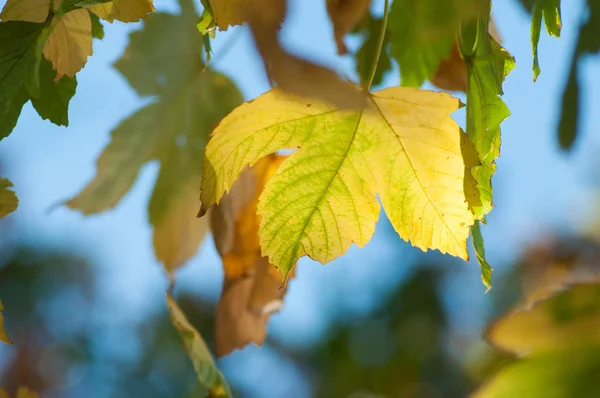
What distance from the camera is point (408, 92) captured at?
1.71 feet

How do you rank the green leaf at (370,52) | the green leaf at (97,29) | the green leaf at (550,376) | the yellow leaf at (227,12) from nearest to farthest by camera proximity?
the green leaf at (550,376), the yellow leaf at (227,12), the green leaf at (97,29), the green leaf at (370,52)

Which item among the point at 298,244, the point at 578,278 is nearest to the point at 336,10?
the point at 298,244

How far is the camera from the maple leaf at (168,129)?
0.76 metres

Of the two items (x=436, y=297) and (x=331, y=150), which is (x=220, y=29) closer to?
(x=331, y=150)

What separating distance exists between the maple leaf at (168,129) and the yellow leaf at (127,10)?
254mm

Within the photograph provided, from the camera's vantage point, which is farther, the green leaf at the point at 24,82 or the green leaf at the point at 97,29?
the green leaf at the point at 97,29

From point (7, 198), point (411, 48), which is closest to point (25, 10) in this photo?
point (7, 198)

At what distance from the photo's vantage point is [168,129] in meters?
0.81

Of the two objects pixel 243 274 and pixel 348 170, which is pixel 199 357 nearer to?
pixel 243 274

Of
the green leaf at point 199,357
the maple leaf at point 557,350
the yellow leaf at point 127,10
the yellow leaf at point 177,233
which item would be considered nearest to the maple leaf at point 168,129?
the yellow leaf at point 177,233

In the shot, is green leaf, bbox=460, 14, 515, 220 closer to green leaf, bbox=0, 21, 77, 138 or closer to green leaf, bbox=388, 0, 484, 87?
green leaf, bbox=388, 0, 484, 87

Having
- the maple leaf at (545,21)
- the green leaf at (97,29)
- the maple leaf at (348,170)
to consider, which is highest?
the green leaf at (97,29)

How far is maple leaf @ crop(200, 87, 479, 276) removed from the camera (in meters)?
0.50

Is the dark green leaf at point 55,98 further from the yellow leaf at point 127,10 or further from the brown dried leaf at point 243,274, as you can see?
the brown dried leaf at point 243,274
